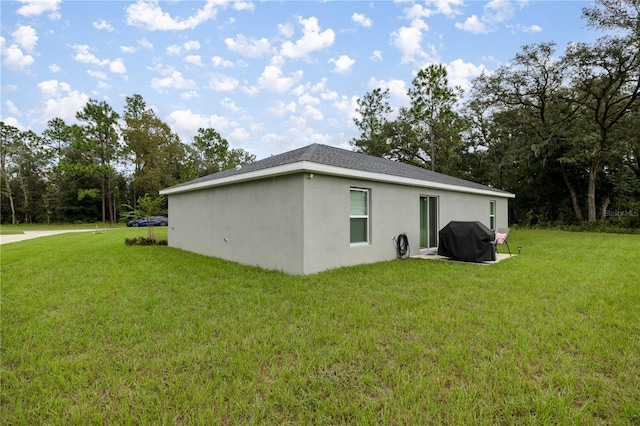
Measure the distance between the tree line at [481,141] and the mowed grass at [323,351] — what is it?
1482 cm

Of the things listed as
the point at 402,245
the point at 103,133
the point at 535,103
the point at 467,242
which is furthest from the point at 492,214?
the point at 103,133

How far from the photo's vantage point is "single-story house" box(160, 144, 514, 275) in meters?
6.02

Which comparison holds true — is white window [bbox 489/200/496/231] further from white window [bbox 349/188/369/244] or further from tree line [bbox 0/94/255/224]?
tree line [bbox 0/94/255/224]

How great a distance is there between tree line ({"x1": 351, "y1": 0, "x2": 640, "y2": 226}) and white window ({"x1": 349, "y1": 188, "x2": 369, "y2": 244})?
14.8m

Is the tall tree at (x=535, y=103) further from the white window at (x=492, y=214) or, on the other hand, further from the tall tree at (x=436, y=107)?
the white window at (x=492, y=214)

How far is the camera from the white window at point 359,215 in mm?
6934

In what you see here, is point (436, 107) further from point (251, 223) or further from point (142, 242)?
point (142, 242)

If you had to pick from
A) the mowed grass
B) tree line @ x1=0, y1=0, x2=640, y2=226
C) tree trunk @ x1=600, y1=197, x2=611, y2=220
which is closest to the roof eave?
the mowed grass

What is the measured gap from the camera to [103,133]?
30.2 meters

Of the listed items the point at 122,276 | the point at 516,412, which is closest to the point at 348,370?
the point at 516,412

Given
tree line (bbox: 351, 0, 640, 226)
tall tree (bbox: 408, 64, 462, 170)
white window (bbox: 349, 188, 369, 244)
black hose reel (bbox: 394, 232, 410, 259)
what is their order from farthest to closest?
1. tall tree (bbox: 408, 64, 462, 170)
2. tree line (bbox: 351, 0, 640, 226)
3. black hose reel (bbox: 394, 232, 410, 259)
4. white window (bbox: 349, 188, 369, 244)

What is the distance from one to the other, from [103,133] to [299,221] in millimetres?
33573

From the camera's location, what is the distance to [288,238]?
6.15m

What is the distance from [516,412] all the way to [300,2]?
11.0 m
